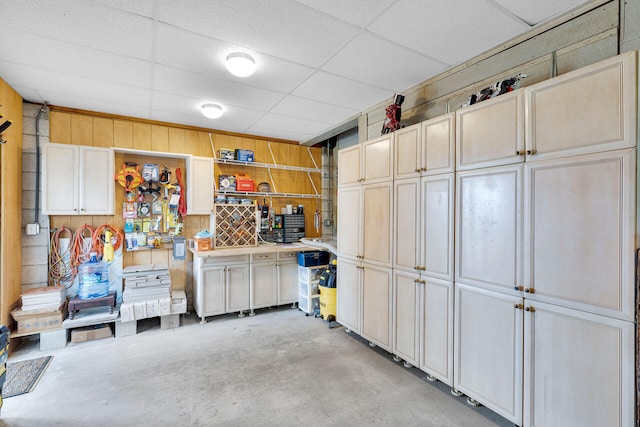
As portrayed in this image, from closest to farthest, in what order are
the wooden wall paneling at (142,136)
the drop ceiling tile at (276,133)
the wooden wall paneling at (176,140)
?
the wooden wall paneling at (142,136) → the wooden wall paneling at (176,140) → the drop ceiling tile at (276,133)

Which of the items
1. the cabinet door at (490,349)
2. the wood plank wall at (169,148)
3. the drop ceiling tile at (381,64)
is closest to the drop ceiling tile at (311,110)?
the drop ceiling tile at (381,64)

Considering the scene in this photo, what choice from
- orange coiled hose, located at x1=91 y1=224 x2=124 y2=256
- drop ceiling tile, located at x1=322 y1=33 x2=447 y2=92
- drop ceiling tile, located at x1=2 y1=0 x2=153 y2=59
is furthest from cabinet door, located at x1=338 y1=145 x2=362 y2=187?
orange coiled hose, located at x1=91 y1=224 x2=124 y2=256

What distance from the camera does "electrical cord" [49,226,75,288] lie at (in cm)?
358

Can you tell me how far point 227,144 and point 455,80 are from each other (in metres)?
3.48

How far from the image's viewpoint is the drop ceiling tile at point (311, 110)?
3531 millimetres

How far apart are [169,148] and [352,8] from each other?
3.47 meters

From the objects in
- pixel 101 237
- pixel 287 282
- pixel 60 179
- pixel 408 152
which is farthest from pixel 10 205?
pixel 408 152

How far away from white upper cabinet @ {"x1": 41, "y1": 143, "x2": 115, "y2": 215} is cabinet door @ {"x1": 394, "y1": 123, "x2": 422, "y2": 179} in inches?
140

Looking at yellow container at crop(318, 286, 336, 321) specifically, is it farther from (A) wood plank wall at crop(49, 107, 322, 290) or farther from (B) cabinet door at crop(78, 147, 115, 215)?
(B) cabinet door at crop(78, 147, 115, 215)

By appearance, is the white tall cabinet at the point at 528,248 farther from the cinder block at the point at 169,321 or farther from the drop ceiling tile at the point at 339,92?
the cinder block at the point at 169,321

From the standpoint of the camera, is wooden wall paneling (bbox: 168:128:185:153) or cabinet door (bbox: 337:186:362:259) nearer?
cabinet door (bbox: 337:186:362:259)

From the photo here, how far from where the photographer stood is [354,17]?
199 centimetres

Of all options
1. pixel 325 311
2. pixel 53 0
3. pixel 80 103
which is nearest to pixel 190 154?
pixel 80 103

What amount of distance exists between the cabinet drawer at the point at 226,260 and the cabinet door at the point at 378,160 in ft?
7.10
